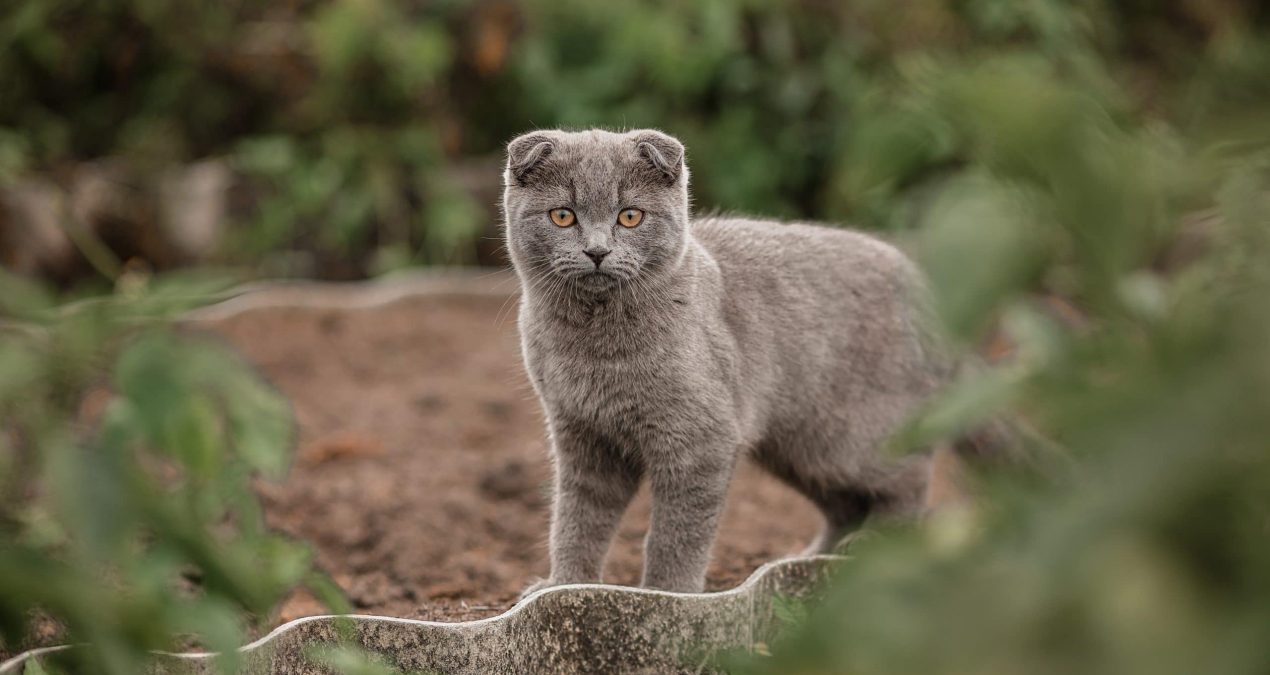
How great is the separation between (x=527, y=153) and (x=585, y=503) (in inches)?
33.5

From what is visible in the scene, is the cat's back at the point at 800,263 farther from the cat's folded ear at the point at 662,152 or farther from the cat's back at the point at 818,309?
the cat's folded ear at the point at 662,152

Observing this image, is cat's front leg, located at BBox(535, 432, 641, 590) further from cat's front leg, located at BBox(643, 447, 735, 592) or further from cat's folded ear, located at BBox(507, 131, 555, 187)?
cat's folded ear, located at BBox(507, 131, 555, 187)

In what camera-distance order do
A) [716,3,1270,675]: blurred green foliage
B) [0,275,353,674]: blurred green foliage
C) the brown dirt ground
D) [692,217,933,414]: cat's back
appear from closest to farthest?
[716,3,1270,675]: blurred green foliage, [0,275,353,674]: blurred green foliage, [692,217,933,414]: cat's back, the brown dirt ground

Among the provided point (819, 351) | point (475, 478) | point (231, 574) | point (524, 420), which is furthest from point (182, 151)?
point (231, 574)

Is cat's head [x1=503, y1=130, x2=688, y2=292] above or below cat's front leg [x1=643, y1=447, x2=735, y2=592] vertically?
above

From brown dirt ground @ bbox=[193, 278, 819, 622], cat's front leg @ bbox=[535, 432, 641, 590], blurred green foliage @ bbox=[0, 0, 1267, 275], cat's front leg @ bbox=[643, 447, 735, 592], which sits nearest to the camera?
cat's front leg @ bbox=[643, 447, 735, 592]

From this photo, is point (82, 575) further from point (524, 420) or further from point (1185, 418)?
point (524, 420)

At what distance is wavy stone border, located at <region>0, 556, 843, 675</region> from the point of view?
234 centimetres

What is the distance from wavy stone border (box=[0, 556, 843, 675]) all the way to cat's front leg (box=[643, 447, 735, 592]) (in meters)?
0.38

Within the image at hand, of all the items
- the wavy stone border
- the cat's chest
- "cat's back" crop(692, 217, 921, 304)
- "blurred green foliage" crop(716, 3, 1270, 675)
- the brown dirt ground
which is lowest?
the brown dirt ground

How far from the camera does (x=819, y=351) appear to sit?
10.8ft

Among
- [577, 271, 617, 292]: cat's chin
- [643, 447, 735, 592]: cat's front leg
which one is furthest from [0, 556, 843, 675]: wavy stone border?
[577, 271, 617, 292]: cat's chin

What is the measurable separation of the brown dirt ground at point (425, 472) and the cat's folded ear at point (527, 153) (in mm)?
608

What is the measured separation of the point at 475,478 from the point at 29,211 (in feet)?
10.7
